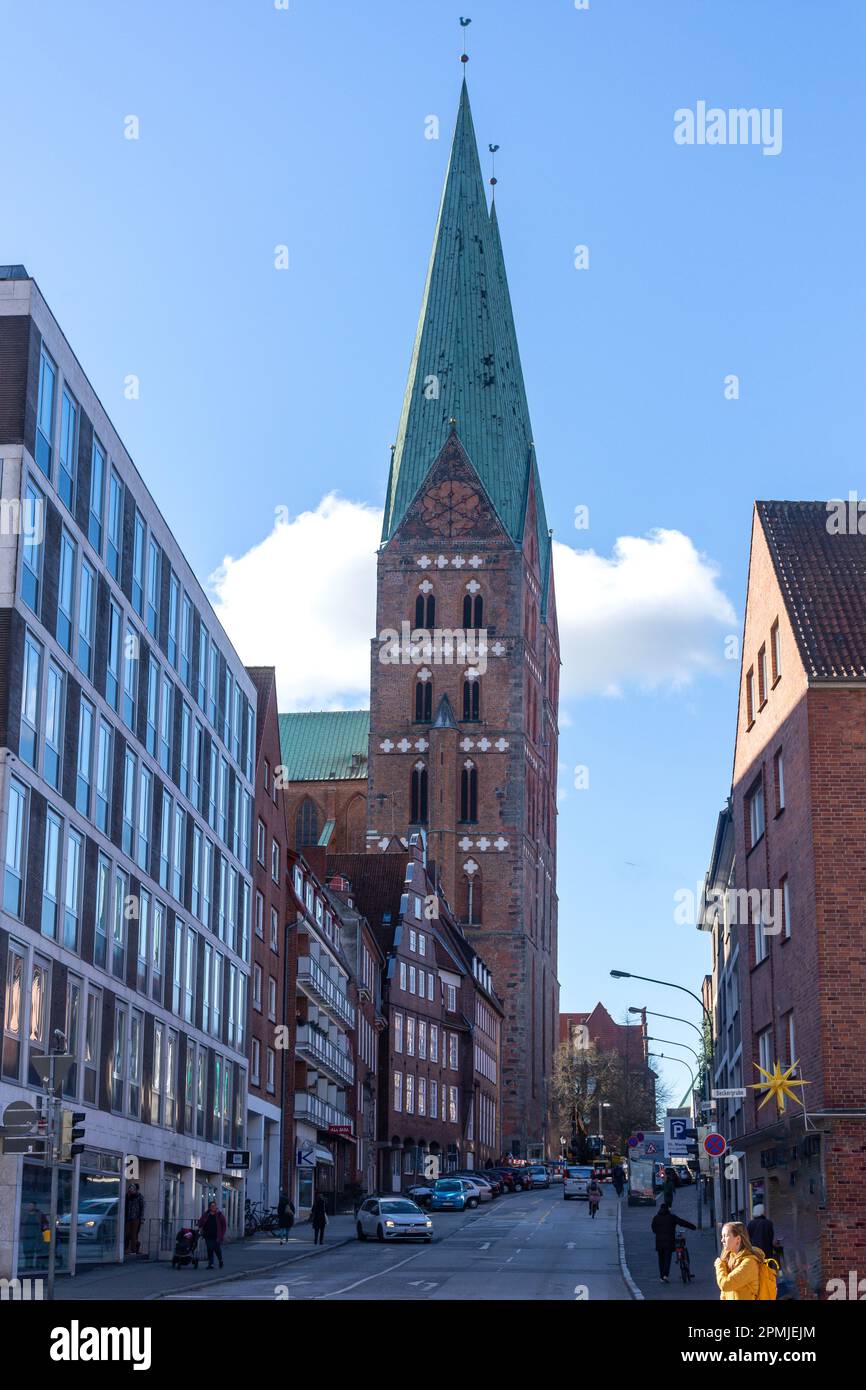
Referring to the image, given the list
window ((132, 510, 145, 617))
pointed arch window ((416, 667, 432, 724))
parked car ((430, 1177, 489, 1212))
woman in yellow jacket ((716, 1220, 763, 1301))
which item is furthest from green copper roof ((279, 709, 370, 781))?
woman in yellow jacket ((716, 1220, 763, 1301))

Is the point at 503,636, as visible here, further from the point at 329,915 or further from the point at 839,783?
the point at 839,783

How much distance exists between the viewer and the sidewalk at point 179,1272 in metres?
29.7

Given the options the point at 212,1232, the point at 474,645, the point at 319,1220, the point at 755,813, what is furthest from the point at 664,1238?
the point at 474,645

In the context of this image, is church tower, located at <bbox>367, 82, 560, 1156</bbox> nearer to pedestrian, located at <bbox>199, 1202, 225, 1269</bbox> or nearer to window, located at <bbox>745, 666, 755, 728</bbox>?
pedestrian, located at <bbox>199, 1202, 225, 1269</bbox>

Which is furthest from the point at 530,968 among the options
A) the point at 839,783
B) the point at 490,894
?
the point at 839,783

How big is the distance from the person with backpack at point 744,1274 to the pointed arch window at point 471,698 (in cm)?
10761

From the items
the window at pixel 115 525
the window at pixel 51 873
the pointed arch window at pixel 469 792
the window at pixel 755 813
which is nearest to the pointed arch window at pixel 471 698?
the pointed arch window at pixel 469 792

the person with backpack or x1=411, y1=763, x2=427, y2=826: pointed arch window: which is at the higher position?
x1=411, y1=763, x2=427, y2=826: pointed arch window

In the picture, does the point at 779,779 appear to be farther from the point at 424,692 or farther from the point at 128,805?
the point at 424,692

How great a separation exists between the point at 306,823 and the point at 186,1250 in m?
→ 91.9

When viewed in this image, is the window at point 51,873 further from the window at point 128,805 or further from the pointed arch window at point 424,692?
the pointed arch window at point 424,692

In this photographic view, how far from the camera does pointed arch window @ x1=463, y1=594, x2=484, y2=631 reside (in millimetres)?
122125

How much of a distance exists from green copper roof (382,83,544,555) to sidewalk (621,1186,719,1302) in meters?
69.7
